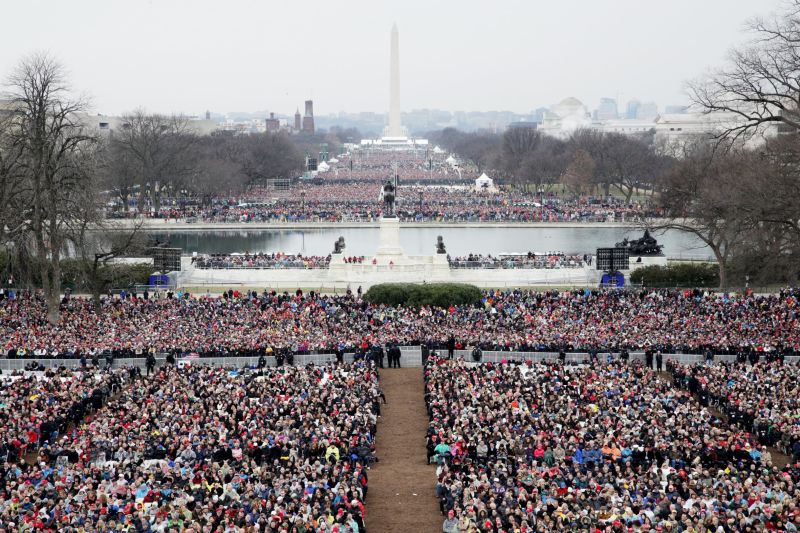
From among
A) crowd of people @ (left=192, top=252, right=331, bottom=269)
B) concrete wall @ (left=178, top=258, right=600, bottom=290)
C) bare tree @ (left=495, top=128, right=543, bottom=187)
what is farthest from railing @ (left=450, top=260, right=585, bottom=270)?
bare tree @ (left=495, top=128, right=543, bottom=187)

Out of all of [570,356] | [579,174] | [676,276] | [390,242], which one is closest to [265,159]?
[579,174]

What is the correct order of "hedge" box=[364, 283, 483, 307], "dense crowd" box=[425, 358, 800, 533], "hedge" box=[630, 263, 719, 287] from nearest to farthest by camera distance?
"dense crowd" box=[425, 358, 800, 533]
"hedge" box=[364, 283, 483, 307]
"hedge" box=[630, 263, 719, 287]

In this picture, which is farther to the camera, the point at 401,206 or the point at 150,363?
the point at 401,206

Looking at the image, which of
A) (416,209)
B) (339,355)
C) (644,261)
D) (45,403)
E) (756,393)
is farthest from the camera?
(416,209)

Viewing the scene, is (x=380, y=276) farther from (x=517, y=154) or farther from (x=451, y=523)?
(x=517, y=154)

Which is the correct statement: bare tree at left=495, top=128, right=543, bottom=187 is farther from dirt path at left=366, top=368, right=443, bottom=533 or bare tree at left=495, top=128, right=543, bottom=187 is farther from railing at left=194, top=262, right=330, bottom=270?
dirt path at left=366, top=368, right=443, bottom=533
